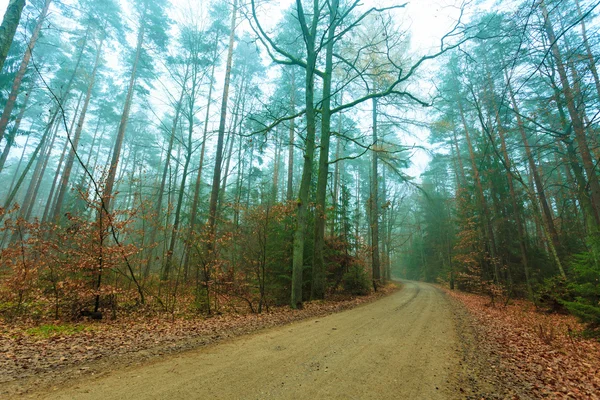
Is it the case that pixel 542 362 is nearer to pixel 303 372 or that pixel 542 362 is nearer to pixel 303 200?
pixel 303 372

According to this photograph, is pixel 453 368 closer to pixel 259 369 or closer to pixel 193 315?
pixel 259 369

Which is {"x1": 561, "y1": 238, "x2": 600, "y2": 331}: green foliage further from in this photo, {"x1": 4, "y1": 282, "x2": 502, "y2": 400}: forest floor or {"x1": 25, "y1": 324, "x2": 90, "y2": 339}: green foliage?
{"x1": 25, "y1": 324, "x2": 90, "y2": 339}: green foliage

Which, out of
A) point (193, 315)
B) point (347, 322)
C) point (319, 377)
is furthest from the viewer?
point (193, 315)

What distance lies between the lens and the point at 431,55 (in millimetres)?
7898

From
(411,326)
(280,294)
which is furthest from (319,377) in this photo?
(280,294)

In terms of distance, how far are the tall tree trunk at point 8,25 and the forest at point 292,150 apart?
1.2 inches

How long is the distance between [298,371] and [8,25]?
27.0 feet

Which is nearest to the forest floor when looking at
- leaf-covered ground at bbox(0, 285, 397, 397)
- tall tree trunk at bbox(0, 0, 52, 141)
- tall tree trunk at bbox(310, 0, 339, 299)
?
leaf-covered ground at bbox(0, 285, 397, 397)

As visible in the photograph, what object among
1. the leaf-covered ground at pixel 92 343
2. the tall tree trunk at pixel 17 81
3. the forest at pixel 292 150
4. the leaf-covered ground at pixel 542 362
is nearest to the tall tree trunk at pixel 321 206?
the forest at pixel 292 150

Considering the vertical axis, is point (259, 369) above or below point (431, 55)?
below

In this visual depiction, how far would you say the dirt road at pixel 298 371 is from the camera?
2611 mm

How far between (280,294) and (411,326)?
5.17 metres

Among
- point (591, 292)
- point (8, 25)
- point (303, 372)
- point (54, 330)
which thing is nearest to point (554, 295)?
point (591, 292)

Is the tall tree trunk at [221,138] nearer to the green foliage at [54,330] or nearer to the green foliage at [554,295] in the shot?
the green foliage at [54,330]
